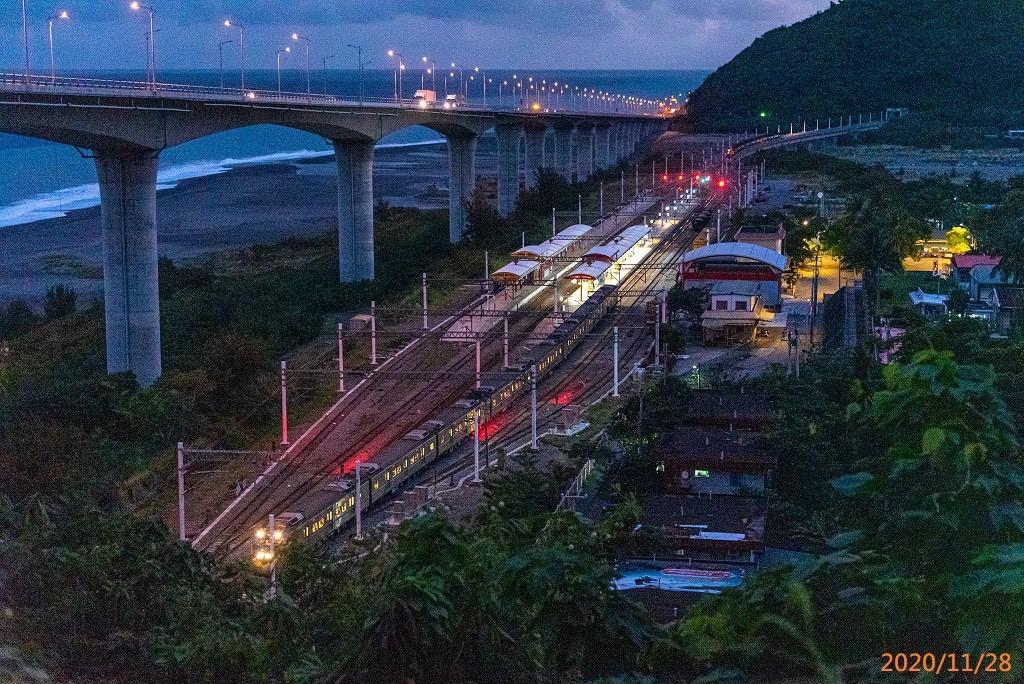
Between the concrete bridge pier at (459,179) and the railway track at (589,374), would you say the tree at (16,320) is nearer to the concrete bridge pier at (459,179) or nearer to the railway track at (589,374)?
the railway track at (589,374)

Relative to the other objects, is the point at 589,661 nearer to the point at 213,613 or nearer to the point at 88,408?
the point at 213,613

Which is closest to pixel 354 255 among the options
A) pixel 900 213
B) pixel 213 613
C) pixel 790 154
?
pixel 900 213

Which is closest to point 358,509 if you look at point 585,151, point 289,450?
point 289,450

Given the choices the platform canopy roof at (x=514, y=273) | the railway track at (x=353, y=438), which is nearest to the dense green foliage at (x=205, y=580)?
the railway track at (x=353, y=438)

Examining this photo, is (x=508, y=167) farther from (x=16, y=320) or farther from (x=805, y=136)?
(x=805, y=136)

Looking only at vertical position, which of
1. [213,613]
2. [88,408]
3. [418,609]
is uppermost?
[418,609]

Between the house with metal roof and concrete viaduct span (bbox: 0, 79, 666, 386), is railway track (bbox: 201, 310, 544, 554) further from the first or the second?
the house with metal roof

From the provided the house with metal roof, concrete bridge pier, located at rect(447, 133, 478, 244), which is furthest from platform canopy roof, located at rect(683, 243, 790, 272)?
concrete bridge pier, located at rect(447, 133, 478, 244)

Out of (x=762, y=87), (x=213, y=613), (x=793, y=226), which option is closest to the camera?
(x=213, y=613)
